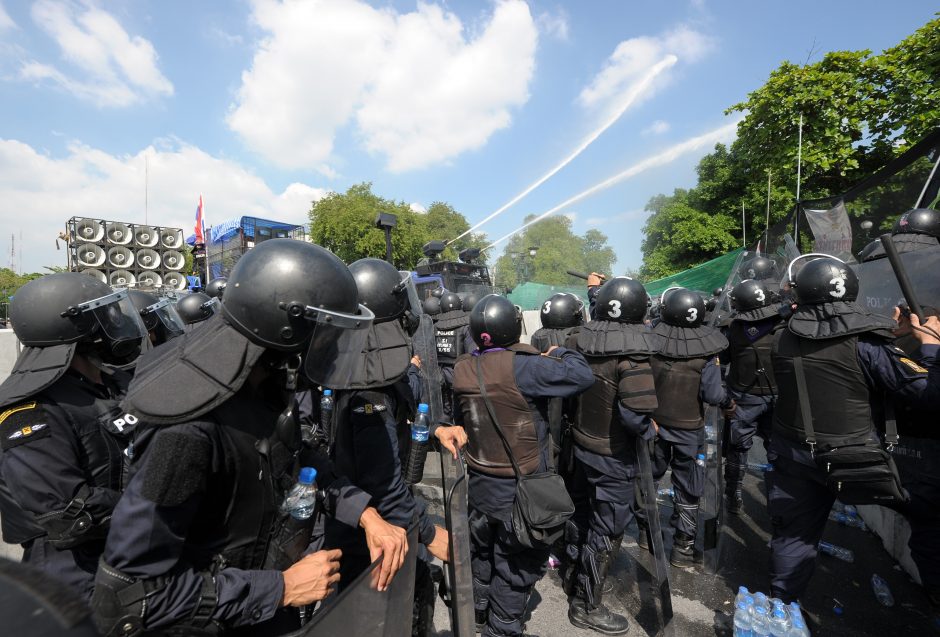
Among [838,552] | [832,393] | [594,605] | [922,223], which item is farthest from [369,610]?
[922,223]

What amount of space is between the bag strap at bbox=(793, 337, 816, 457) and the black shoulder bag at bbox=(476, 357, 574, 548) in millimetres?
A: 1655

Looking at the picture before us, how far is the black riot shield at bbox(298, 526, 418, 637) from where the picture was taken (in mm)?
1243

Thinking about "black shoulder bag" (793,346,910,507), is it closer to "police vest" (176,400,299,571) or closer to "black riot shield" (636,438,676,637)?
"black riot shield" (636,438,676,637)

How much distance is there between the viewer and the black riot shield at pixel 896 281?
418 centimetres

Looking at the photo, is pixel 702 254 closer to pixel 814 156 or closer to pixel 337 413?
pixel 814 156

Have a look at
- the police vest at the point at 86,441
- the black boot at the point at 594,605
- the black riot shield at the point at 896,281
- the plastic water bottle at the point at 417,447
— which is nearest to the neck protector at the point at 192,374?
the police vest at the point at 86,441

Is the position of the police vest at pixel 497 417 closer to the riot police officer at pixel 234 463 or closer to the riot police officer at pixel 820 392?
the riot police officer at pixel 234 463

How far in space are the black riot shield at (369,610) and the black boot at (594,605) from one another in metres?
2.24

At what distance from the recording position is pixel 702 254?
21594 millimetres

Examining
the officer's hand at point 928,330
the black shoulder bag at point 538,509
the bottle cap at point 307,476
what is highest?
the officer's hand at point 928,330

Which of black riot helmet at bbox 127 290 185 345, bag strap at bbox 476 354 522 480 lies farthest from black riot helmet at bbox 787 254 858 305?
black riot helmet at bbox 127 290 185 345

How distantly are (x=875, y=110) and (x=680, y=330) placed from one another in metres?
17.1

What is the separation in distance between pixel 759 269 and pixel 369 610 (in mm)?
7374

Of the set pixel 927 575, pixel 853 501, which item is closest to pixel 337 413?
pixel 853 501
